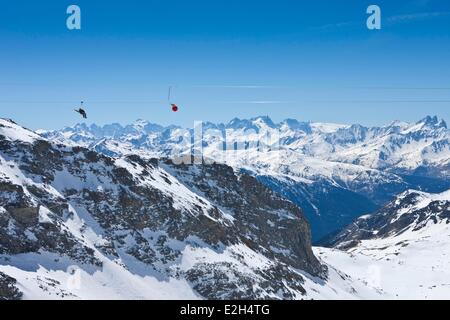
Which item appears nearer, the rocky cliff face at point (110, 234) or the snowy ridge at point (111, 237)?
the snowy ridge at point (111, 237)

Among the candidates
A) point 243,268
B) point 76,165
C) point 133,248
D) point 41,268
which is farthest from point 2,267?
point 243,268

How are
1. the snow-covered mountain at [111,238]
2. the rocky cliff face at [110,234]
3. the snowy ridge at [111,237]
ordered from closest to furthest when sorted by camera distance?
the snow-covered mountain at [111,238]
the snowy ridge at [111,237]
the rocky cliff face at [110,234]

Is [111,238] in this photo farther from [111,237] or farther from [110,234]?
[110,234]

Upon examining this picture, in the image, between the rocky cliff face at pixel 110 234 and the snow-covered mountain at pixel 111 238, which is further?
the rocky cliff face at pixel 110 234

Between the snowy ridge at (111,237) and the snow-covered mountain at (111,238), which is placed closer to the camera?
the snow-covered mountain at (111,238)

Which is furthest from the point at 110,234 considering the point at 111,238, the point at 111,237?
the point at 111,238

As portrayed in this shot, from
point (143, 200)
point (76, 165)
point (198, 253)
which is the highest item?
point (76, 165)

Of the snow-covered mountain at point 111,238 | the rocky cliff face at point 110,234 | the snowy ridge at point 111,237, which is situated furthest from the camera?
the rocky cliff face at point 110,234
